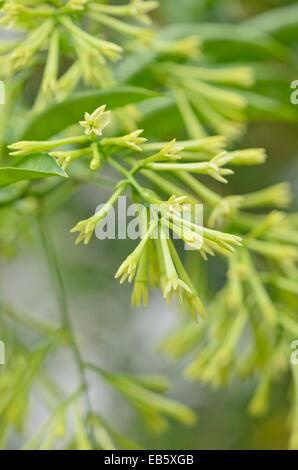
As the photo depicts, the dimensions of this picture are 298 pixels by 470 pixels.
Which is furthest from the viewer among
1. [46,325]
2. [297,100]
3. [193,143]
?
[297,100]

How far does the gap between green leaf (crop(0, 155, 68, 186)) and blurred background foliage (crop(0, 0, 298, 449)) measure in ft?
2.44

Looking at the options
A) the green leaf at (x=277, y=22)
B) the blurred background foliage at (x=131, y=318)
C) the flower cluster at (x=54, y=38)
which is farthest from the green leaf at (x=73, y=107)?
the blurred background foliage at (x=131, y=318)

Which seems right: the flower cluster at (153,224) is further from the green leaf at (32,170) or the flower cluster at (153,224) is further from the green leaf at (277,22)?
the green leaf at (277,22)

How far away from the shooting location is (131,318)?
170 centimetres

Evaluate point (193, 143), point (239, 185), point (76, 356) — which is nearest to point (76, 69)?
point (193, 143)

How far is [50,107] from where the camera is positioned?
776mm

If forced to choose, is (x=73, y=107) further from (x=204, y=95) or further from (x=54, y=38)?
(x=204, y=95)

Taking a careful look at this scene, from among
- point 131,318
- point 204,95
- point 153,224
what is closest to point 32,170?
point 153,224

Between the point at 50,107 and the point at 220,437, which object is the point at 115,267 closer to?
the point at 220,437

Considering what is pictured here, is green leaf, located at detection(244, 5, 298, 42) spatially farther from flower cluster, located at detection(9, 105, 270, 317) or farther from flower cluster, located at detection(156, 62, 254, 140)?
flower cluster, located at detection(9, 105, 270, 317)

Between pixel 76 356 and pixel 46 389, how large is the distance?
0.12m

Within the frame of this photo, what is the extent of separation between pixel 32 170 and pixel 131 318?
43.7 inches

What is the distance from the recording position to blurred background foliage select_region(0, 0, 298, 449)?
1507 millimetres

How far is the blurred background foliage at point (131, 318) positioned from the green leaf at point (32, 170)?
29.3 inches
